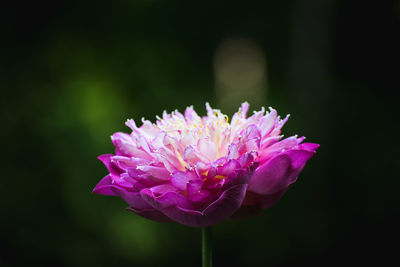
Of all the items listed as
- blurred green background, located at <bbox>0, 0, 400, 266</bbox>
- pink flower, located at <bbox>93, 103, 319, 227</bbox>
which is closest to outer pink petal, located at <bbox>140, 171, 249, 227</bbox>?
pink flower, located at <bbox>93, 103, 319, 227</bbox>

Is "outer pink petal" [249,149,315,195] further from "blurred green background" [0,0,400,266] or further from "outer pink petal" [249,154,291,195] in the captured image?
"blurred green background" [0,0,400,266]

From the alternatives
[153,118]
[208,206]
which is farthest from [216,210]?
[153,118]

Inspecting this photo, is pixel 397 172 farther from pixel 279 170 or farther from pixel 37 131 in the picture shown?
pixel 279 170

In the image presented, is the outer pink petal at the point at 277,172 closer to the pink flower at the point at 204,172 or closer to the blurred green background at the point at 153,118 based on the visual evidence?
the pink flower at the point at 204,172

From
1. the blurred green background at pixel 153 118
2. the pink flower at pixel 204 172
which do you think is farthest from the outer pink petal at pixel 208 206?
the blurred green background at pixel 153 118

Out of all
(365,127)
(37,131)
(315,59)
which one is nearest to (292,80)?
(315,59)
